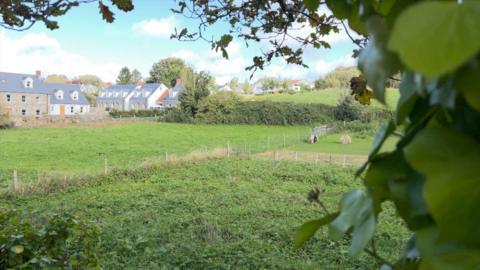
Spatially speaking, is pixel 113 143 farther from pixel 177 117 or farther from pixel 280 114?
pixel 280 114

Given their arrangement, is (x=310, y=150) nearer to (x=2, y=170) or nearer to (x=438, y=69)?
(x=2, y=170)

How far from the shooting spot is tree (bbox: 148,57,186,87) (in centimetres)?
5531

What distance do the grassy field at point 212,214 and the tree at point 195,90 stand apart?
19870mm

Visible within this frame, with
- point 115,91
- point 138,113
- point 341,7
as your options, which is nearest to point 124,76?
point 115,91

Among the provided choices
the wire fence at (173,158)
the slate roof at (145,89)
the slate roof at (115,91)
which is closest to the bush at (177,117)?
the wire fence at (173,158)

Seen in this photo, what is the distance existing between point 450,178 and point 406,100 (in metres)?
0.08

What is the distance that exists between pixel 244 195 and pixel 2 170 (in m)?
9.59

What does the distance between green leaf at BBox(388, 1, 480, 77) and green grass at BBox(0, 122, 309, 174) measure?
604 inches

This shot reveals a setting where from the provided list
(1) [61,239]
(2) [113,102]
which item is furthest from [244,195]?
(2) [113,102]

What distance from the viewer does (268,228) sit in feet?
27.5

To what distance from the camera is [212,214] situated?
9.67 metres

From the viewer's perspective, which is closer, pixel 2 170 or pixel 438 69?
pixel 438 69

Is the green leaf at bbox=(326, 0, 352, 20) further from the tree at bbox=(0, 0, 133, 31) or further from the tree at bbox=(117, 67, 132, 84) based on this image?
the tree at bbox=(117, 67, 132, 84)

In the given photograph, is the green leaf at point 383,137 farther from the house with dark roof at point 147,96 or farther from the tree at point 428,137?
the house with dark roof at point 147,96
